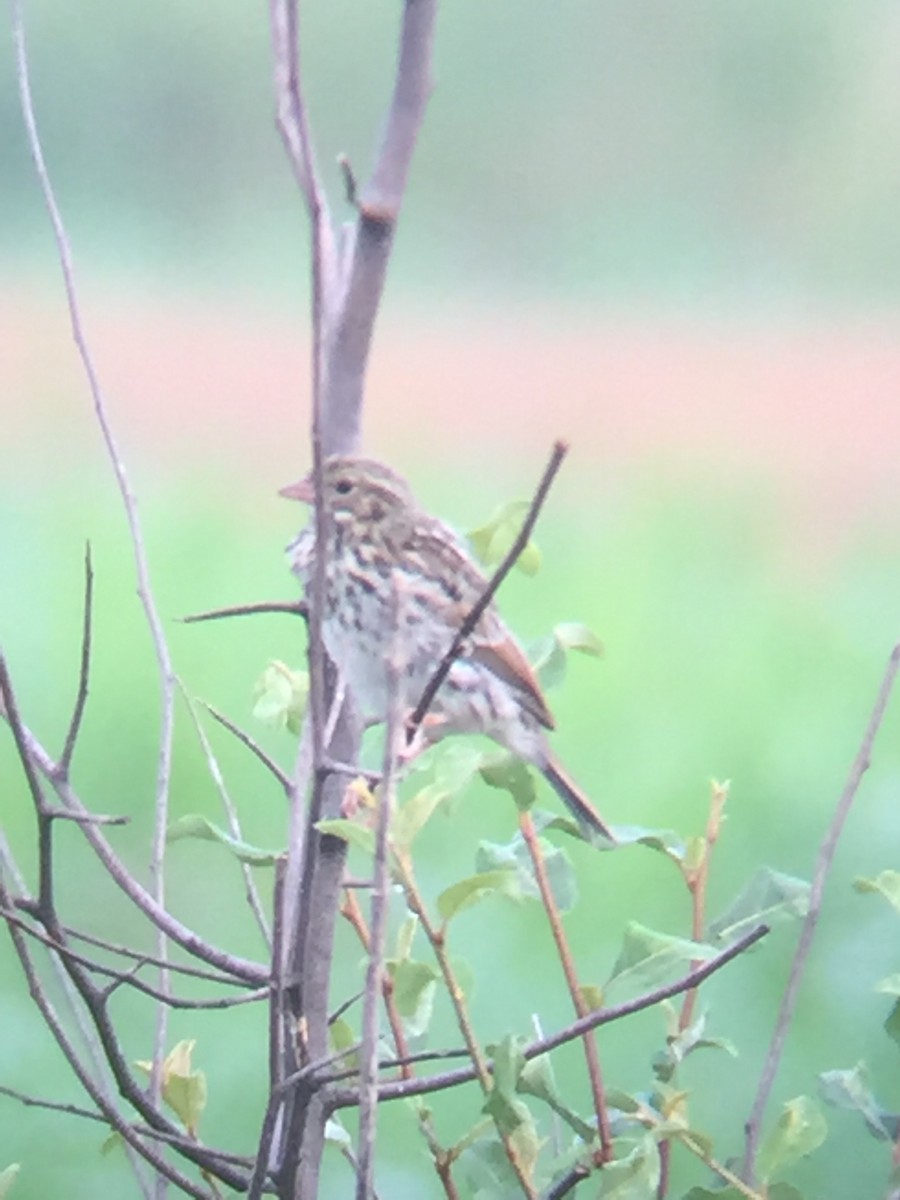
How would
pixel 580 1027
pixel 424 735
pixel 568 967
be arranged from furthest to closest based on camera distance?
pixel 424 735, pixel 568 967, pixel 580 1027

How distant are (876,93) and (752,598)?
0.37 meters

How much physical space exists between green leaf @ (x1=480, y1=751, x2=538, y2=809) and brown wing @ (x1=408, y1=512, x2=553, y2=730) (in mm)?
165

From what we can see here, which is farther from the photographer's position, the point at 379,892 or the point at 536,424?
the point at 536,424

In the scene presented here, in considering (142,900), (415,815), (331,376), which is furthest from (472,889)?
(331,376)

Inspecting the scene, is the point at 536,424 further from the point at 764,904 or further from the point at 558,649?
the point at 764,904

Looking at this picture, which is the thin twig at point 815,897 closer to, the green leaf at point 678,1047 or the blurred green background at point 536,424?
the green leaf at point 678,1047

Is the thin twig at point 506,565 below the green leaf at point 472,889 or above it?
above

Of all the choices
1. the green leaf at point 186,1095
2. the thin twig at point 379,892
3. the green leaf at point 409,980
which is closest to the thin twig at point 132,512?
the green leaf at point 186,1095

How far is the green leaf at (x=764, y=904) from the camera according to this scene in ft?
2.87

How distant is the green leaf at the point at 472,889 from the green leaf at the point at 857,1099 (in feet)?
1.30

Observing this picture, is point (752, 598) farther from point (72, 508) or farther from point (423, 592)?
point (72, 508)

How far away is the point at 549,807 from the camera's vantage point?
1.16 meters

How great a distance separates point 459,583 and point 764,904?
282 millimetres

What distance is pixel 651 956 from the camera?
79cm
